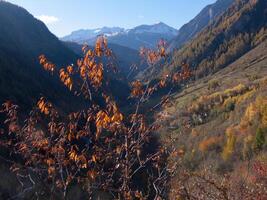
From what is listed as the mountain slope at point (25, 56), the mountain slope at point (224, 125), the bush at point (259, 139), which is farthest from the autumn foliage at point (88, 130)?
the mountain slope at point (25, 56)

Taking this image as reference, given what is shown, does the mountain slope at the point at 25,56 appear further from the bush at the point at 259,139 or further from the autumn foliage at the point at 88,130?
the autumn foliage at the point at 88,130

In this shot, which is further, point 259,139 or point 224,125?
point 224,125

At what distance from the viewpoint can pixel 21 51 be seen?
138 meters

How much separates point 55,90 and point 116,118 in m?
111

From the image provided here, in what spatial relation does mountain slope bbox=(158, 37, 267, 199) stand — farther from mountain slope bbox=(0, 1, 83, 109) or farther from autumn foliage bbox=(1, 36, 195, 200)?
autumn foliage bbox=(1, 36, 195, 200)

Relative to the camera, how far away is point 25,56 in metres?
134

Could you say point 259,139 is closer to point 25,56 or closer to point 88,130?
point 25,56

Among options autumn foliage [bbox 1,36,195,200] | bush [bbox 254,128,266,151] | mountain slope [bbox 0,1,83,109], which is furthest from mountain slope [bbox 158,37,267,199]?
autumn foliage [bbox 1,36,195,200]

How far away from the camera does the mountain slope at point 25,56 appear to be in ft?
310

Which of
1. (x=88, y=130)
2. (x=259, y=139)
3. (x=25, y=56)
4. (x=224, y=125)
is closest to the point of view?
(x=88, y=130)

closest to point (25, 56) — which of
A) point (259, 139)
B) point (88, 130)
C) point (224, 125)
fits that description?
point (224, 125)

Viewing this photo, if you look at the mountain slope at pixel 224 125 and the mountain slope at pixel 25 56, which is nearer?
the mountain slope at pixel 224 125

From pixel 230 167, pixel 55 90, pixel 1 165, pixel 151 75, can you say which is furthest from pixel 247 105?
pixel 151 75

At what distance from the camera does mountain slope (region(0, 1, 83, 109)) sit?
9456cm
